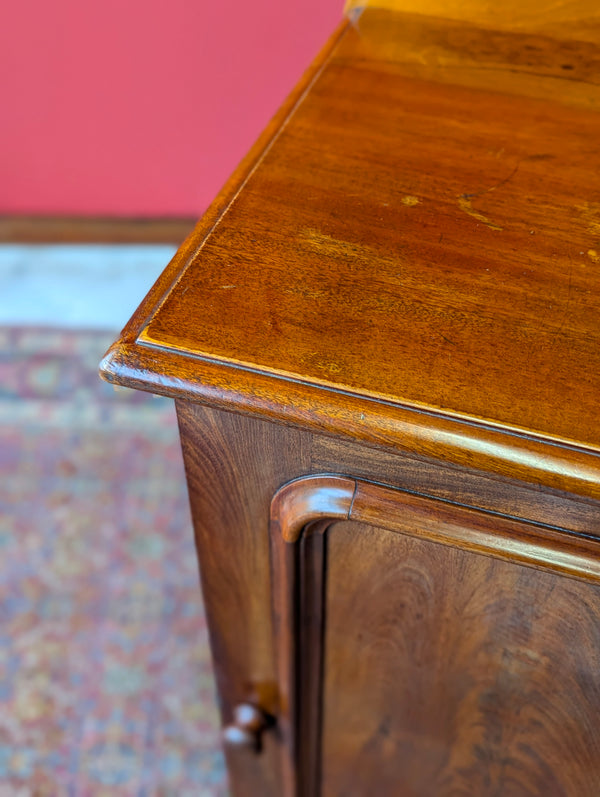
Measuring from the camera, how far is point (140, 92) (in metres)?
0.99

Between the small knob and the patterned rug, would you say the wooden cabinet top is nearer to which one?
the small knob

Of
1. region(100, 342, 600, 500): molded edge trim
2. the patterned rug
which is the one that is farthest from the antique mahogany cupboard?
the patterned rug

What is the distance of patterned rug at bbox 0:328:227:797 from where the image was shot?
85 cm

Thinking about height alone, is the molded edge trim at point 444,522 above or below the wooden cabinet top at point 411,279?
below

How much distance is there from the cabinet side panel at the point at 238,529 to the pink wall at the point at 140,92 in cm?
69

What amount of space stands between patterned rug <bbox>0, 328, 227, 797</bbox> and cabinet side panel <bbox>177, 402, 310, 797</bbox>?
321 millimetres

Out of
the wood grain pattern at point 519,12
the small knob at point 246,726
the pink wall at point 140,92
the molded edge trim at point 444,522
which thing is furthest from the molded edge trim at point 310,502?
the pink wall at point 140,92

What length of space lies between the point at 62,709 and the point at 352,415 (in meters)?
0.75

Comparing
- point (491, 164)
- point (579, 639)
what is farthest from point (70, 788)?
point (491, 164)

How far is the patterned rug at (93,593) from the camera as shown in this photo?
855 millimetres

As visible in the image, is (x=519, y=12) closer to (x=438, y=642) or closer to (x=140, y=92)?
(x=438, y=642)

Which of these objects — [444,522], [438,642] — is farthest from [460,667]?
[444,522]

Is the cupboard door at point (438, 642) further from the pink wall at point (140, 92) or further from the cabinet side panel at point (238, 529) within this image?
the pink wall at point (140, 92)

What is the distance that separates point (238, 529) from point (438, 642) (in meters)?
0.13
